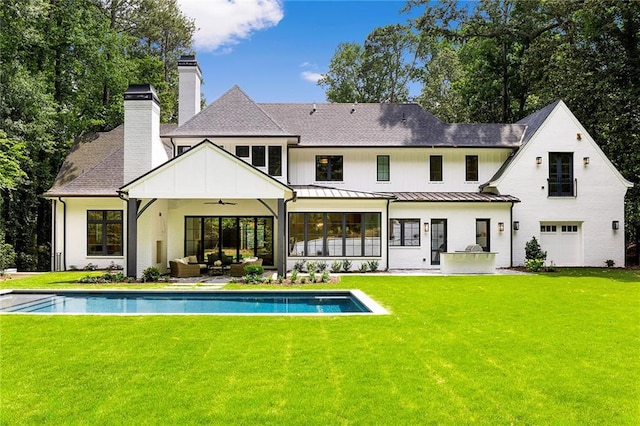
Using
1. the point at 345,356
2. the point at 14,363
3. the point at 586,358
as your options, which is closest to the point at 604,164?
the point at 586,358

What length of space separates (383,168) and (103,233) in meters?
13.5

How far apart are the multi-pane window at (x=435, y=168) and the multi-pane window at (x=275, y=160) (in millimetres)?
7764

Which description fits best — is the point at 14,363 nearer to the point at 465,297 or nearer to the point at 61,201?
the point at 465,297

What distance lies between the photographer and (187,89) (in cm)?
2267

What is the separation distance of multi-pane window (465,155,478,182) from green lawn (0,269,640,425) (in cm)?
1306

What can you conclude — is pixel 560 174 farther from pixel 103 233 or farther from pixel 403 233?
pixel 103 233

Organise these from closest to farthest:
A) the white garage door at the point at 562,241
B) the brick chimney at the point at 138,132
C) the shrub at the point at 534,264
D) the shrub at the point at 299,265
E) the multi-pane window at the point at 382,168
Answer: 1. the brick chimney at the point at 138,132
2. the shrub at the point at 299,265
3. the shrub at the point at 534,264
4. the white garage door at the point at 562,241
5. the multi-pane window at the point at 382,168

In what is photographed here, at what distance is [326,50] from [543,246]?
29.2m

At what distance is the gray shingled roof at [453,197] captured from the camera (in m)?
20.0

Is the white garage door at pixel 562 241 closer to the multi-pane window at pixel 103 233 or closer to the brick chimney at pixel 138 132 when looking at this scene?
the brick chimney at pixel 138 132

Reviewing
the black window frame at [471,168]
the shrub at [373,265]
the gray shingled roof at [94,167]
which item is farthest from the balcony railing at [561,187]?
the gray shingled roof at [94,167]

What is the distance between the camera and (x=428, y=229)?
20.1m

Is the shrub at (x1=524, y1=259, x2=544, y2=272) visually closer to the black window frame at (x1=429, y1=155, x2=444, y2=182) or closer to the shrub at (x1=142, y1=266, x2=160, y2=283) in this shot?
the black window frame at (x1=429, y1=155, x2=444, y2=182)

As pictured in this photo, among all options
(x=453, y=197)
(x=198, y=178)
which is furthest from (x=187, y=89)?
(x=453, y=197)
